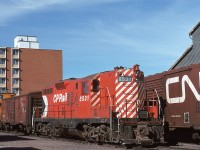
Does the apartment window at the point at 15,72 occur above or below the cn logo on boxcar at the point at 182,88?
above

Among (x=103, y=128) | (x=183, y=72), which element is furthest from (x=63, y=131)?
(x=183, y=72)

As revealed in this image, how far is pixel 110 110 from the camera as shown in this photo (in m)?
17.4

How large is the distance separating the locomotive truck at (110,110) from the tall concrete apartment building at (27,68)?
279 feet

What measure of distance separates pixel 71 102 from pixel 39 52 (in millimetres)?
89121

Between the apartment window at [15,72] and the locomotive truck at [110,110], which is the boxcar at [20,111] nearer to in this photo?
the locomotive truck at [110,110]

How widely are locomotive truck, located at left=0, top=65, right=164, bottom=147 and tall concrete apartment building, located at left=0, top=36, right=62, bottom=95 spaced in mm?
84986

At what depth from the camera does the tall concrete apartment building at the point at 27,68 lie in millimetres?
105812

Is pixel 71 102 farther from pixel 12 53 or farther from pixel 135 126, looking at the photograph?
pixel 12 53

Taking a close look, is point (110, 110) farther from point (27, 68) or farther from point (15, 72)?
point (27, 68)

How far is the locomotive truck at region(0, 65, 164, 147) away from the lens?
16969 millimetres

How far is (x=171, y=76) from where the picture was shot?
1997cm

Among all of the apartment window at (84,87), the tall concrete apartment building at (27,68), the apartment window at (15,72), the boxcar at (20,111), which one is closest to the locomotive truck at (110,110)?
the apartment window at (84,87)

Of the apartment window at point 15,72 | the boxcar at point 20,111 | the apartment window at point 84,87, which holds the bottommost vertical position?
the boxcar at point 20,111

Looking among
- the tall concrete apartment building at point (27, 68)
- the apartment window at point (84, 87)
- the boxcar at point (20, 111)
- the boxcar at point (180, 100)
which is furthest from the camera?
the tall concrete apartment building at point (27, 68)
